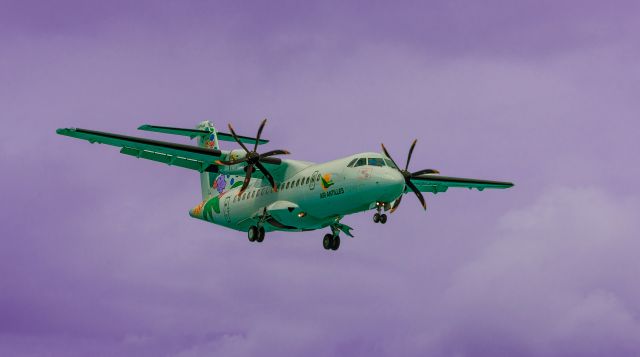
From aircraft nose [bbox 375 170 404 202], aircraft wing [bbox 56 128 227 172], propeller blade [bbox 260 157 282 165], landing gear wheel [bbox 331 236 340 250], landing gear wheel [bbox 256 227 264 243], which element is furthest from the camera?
landing gear wheel [bbox 331 236 340 250]

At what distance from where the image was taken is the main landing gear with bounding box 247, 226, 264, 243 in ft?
135

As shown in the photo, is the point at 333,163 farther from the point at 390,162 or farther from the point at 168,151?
the point at 168,151

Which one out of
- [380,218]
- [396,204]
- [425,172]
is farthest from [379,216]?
[425,172]

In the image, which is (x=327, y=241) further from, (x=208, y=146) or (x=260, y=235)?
(x=208, y=146)

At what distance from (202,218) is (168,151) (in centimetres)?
749

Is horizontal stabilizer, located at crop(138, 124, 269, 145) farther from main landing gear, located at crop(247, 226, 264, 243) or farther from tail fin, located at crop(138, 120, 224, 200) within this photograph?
main landing gear, located at crop(247, 226, 264, 243)

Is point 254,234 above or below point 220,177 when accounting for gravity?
below

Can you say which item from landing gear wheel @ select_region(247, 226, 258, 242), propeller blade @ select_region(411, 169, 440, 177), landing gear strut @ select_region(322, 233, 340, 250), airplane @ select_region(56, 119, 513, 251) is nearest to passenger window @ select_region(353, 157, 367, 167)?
airplane @ select_region(56, 119, 513, 251)

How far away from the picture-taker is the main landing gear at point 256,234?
41156 millimetres

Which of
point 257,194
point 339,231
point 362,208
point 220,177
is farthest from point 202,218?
point 362,208

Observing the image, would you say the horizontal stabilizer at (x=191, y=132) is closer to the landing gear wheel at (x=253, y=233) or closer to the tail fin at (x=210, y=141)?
the tail fin at (x=210, y=141)

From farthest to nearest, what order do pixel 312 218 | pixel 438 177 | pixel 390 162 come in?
1. pixel 438 177
2. pixel 312 218
3. pixel 390 162

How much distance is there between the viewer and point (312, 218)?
1560 inches

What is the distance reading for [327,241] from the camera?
41.9 meters
